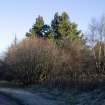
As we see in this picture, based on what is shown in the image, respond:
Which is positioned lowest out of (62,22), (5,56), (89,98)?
(89,98)

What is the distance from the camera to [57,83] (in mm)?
47188

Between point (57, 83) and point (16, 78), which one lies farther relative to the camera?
point (16, 78)

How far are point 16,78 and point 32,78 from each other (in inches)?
181

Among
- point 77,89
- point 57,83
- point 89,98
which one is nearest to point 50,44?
point 57,83

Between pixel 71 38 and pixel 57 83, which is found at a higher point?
pixel 71 38

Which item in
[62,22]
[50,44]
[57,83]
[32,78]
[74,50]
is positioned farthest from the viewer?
[62,22]

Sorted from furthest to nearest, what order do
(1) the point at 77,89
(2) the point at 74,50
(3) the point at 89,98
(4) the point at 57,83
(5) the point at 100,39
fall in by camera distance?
1. (5) the point at 100,39
2. (2) the point at 74,50
3. (4) the point at 57,83
4. (1) the point at 77,89
5. (3) the point at 89,98

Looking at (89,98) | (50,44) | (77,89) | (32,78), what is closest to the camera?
(89,98)

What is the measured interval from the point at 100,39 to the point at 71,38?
230 inches

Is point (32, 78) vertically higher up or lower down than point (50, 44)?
lower down

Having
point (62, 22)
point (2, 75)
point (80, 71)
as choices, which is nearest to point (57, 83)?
point (80, 71)

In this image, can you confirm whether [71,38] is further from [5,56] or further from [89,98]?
[89,98]

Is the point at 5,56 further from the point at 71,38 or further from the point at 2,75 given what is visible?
the point at 71,38

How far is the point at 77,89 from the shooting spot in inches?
1500
